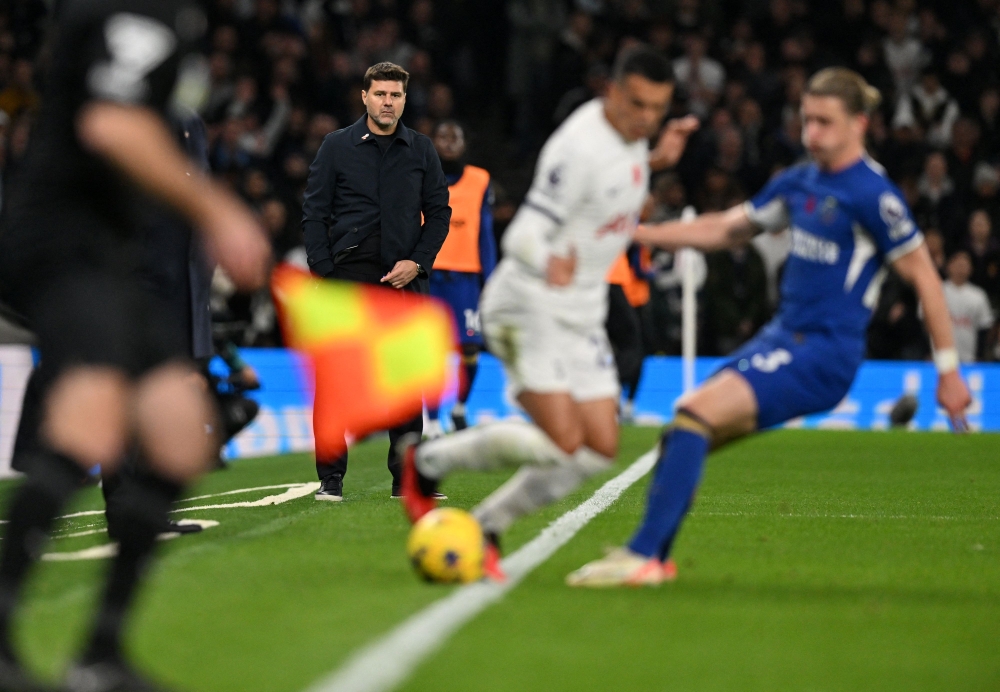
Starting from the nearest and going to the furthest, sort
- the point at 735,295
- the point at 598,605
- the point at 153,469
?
the point at 153,469 < the point at 598,605 < the point at 735,295

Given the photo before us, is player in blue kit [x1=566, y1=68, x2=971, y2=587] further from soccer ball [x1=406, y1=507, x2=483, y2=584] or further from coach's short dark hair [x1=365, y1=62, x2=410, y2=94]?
coach's short dark hair [x1=365, y1=62, x2=410, y2=94]

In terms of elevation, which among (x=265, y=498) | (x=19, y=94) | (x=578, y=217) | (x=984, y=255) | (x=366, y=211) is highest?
(x=19, y=94)

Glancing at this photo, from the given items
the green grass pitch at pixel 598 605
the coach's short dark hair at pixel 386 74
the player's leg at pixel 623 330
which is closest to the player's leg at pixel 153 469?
the green grass pitch at pixel 598 605

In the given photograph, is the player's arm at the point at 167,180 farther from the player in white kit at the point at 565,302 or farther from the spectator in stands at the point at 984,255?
the spectator in stands at the point at 984,255

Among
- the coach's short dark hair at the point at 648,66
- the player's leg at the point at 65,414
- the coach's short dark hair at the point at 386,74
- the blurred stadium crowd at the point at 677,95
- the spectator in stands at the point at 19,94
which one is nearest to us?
the player's leg at the point at 65,414

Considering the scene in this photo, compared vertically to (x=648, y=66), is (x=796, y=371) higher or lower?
lower

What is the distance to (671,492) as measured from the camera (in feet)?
18.0

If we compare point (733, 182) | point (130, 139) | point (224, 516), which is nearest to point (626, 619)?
point (130, 139)

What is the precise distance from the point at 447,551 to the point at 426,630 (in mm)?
853

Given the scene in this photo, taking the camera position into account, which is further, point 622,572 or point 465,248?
point 465,248

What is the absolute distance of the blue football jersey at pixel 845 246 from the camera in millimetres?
5750

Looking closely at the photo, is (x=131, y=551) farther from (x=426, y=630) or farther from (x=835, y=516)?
(x=835, y=516)

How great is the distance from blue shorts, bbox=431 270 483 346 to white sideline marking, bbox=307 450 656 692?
5.34 meters

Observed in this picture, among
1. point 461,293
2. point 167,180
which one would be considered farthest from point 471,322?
point 167,180
